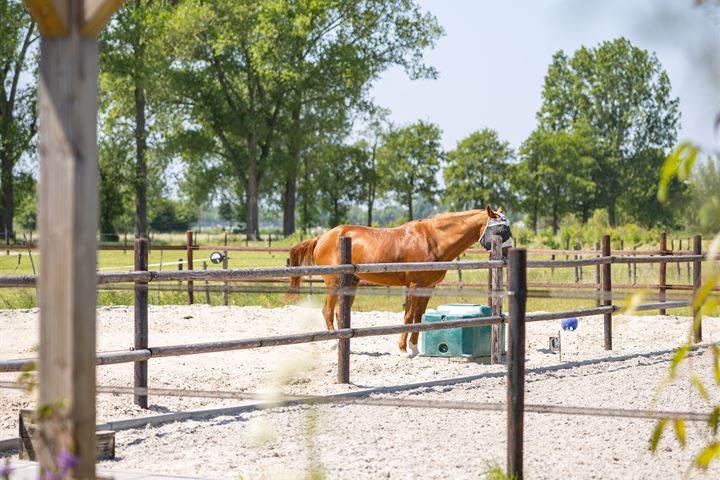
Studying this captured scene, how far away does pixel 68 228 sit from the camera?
2482 mm

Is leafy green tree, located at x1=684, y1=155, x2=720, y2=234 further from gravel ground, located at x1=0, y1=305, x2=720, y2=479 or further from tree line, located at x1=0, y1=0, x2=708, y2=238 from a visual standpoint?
tree line, located at x1=0, y1=0, x2=708, y2=238

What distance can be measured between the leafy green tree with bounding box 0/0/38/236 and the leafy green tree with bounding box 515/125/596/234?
44005 mm

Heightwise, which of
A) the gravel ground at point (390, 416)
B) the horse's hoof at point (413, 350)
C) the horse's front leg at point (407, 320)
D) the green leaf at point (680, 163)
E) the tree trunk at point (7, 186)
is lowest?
the gravel ground at point (390, 416)

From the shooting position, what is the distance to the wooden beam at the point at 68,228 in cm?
249

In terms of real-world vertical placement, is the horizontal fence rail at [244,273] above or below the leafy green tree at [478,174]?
below

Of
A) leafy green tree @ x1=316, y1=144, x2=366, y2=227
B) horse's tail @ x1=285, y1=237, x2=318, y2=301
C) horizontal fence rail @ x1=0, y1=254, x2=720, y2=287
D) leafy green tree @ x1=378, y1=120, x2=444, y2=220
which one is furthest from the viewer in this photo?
leafy green tree @ x1=378, y1=120, x2=444, y2=220

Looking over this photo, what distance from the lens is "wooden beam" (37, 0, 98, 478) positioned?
2490mm

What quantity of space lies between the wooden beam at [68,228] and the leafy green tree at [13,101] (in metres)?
36.9

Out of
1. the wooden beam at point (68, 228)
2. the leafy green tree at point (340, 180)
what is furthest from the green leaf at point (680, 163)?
the leafy green tree at point (340, 180)

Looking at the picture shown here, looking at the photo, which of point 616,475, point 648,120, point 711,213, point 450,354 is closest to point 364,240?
point 450,354

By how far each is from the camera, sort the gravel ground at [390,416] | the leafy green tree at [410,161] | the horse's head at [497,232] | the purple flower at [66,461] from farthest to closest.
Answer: the leafy green tree at [410,161] → the horse's head at [497,232] → the gravel ground at [390,416] → the purple flower at [66,461]

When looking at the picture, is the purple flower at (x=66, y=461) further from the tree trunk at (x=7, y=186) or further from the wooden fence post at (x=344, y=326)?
the tree trunk at (x=7, y=186)

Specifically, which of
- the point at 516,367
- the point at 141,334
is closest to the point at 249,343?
the point at 141,334

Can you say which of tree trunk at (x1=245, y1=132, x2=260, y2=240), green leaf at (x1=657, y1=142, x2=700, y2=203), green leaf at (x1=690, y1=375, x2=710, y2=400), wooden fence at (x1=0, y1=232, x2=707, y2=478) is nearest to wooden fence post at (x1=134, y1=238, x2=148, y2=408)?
wooden fence at (x1=0, y1=232, x2=707, y2=478)
